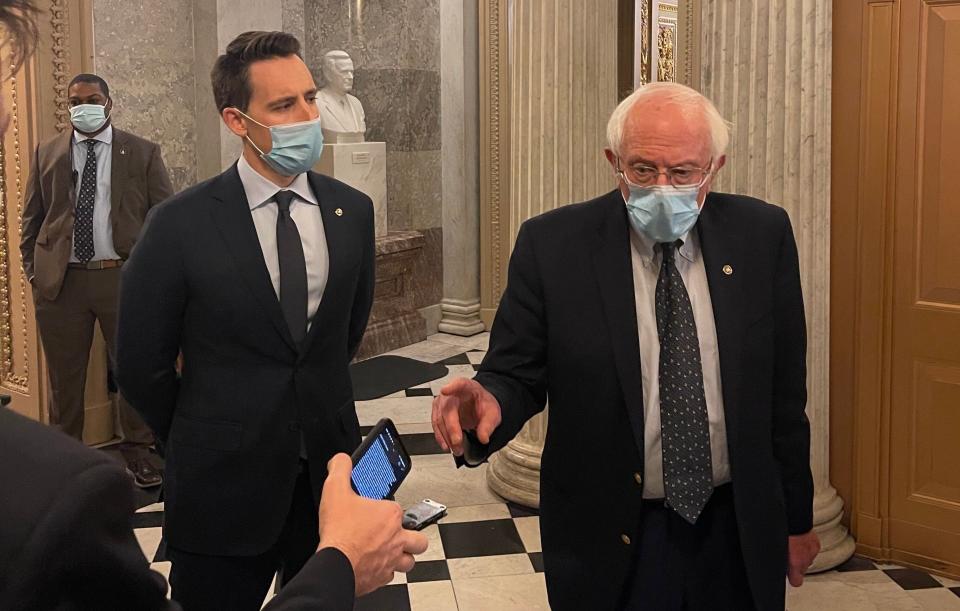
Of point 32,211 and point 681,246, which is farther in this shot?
point 32,211

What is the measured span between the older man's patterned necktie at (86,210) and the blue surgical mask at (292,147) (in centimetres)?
298

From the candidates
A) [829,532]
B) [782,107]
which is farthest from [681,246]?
[829,532]

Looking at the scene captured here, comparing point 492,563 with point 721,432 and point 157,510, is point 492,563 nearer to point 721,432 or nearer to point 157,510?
point 157,510

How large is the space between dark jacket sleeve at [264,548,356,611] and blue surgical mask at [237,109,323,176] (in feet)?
5.31

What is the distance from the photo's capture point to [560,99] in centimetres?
506

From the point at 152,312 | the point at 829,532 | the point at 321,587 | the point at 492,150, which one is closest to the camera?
the point at 321,587

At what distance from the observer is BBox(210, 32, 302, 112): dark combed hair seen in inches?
118

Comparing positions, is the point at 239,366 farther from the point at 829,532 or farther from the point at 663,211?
the point at 829,532

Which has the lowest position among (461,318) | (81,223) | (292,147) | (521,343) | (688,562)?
(461,318)

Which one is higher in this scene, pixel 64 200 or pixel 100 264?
pixel 64 200

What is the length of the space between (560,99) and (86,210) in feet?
8.16

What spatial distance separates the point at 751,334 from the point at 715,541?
45 cm

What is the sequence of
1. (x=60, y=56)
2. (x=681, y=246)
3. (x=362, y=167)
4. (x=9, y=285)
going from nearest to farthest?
(x=681, y=246)
(x=60, y=56)
(x=9, y=285)
(x=362, y=167)

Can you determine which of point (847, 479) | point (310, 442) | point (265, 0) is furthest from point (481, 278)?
point (310, 442)
